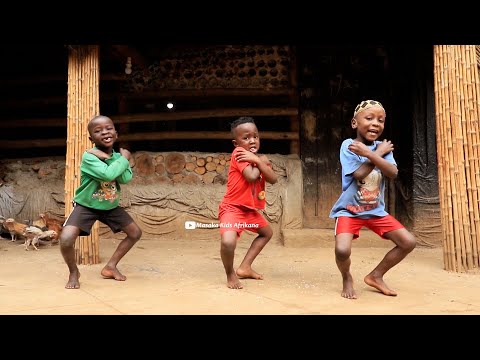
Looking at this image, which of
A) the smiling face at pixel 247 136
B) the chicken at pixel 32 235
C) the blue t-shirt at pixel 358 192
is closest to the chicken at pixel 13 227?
the chicken at pixel 32 235

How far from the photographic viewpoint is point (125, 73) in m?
6.97

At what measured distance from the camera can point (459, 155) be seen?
13.8ft

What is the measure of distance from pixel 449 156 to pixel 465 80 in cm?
72

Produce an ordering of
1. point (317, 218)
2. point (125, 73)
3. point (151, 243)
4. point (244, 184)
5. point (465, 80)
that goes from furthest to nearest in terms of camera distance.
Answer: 1. point (125, 73)
2. point (317, 218)
3. point (151, 243)
4. point (465, 80)
5. point (244, 184)

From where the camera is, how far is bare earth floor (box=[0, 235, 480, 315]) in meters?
2.82

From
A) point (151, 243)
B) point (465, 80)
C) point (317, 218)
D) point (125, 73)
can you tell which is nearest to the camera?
point (465, 80)

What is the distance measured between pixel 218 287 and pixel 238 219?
21.8 inches

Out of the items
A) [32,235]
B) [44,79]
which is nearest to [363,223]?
[32,235]

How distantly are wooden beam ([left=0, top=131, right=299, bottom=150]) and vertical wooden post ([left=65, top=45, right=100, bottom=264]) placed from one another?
228cm

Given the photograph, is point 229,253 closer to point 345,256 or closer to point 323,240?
point 345,256
